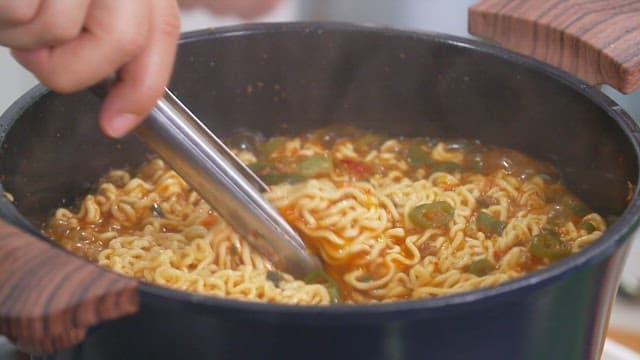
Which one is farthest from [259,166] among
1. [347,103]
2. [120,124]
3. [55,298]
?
[55,298]

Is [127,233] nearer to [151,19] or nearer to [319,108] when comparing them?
[319,108]

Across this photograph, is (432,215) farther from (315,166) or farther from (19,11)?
(19,11)

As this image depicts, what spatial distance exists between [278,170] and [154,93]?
2.71 ft

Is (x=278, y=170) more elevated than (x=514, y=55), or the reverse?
(x=514, y=55)

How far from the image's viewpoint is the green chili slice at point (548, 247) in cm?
165

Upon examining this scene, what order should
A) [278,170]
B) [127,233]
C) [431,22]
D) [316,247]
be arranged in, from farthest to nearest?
[431,22] → [278,170] → [127,233] → [316,247]

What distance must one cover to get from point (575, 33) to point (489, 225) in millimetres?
394

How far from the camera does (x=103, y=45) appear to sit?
1.10m

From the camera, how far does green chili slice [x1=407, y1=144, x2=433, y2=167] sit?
2.04 meters

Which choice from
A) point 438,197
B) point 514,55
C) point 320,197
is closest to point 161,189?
point 320,197

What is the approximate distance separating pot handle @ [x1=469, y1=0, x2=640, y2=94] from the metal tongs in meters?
0.60

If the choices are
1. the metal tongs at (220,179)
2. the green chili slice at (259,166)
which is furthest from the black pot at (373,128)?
the metal tongs at (220,179)

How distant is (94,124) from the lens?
6.09 ft

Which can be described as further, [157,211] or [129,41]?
[157,211]
